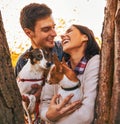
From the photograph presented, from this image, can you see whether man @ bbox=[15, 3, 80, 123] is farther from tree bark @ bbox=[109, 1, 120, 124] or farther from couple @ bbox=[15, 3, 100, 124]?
tree bark @ bbox=[109, 1, 120, 124]

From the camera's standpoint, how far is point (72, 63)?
2805mm

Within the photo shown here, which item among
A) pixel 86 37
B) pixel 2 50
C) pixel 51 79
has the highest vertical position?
pixel 2 50

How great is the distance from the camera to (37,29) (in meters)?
3.11

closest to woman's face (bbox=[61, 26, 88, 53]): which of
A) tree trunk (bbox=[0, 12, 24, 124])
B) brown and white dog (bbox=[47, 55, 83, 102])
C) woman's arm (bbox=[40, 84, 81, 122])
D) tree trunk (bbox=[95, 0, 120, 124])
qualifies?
brown and white dog (bbox=[47, 55, 83, 102])

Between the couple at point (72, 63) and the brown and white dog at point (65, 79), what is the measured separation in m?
0.04

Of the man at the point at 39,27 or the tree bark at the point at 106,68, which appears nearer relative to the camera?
the tree bark at the point at 106,68

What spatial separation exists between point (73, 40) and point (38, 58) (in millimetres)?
362

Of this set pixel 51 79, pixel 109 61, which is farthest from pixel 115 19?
pixel 51 79

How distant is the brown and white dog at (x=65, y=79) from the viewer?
2.68 m

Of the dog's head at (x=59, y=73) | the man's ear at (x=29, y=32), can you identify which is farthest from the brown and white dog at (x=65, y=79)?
the man's ear at (x=29, y=32)

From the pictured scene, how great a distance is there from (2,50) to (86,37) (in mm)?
961

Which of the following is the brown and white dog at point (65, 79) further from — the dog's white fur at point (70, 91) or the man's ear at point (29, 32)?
the man's ear at point (29, 32)

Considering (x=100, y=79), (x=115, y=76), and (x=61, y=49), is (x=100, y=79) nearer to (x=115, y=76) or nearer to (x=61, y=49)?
(x=115, y=76)

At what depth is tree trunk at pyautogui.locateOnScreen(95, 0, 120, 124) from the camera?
2.49m
